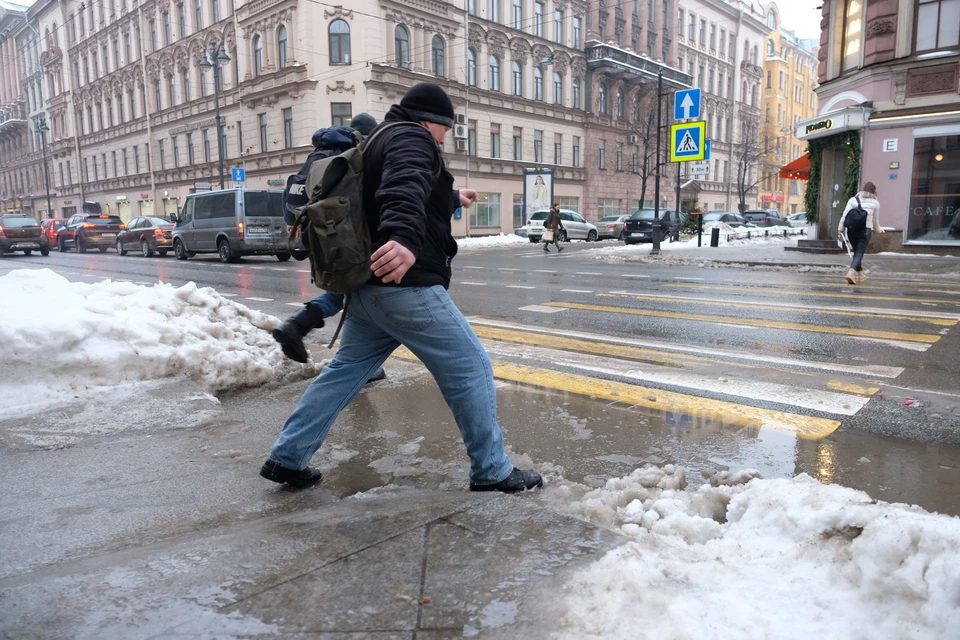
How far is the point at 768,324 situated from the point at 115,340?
6345 millimetres

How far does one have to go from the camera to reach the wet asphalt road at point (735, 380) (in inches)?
138

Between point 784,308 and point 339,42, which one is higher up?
point 339,42

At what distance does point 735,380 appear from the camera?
5.02 m

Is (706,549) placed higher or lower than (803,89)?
lower

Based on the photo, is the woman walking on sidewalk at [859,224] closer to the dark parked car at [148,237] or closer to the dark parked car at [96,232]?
the dark parked car at [148,237]

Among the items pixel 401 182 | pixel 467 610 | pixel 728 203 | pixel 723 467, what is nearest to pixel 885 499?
pixel 723 467

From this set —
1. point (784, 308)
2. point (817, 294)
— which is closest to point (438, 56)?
point (817, 294)

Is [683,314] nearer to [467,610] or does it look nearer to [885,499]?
[885,499]

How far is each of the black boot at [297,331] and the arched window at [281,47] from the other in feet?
110

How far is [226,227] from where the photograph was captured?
62.8 feet

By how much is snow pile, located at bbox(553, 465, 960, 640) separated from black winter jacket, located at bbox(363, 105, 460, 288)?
123cm

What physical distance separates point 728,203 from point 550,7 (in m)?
29.9

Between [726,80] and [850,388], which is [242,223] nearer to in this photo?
[850,388]

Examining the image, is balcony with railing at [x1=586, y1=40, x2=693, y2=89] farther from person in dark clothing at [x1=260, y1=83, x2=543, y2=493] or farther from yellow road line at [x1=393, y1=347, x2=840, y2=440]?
person in dark clothing at [x1=260, y1=83, x2=543, y2=493]
